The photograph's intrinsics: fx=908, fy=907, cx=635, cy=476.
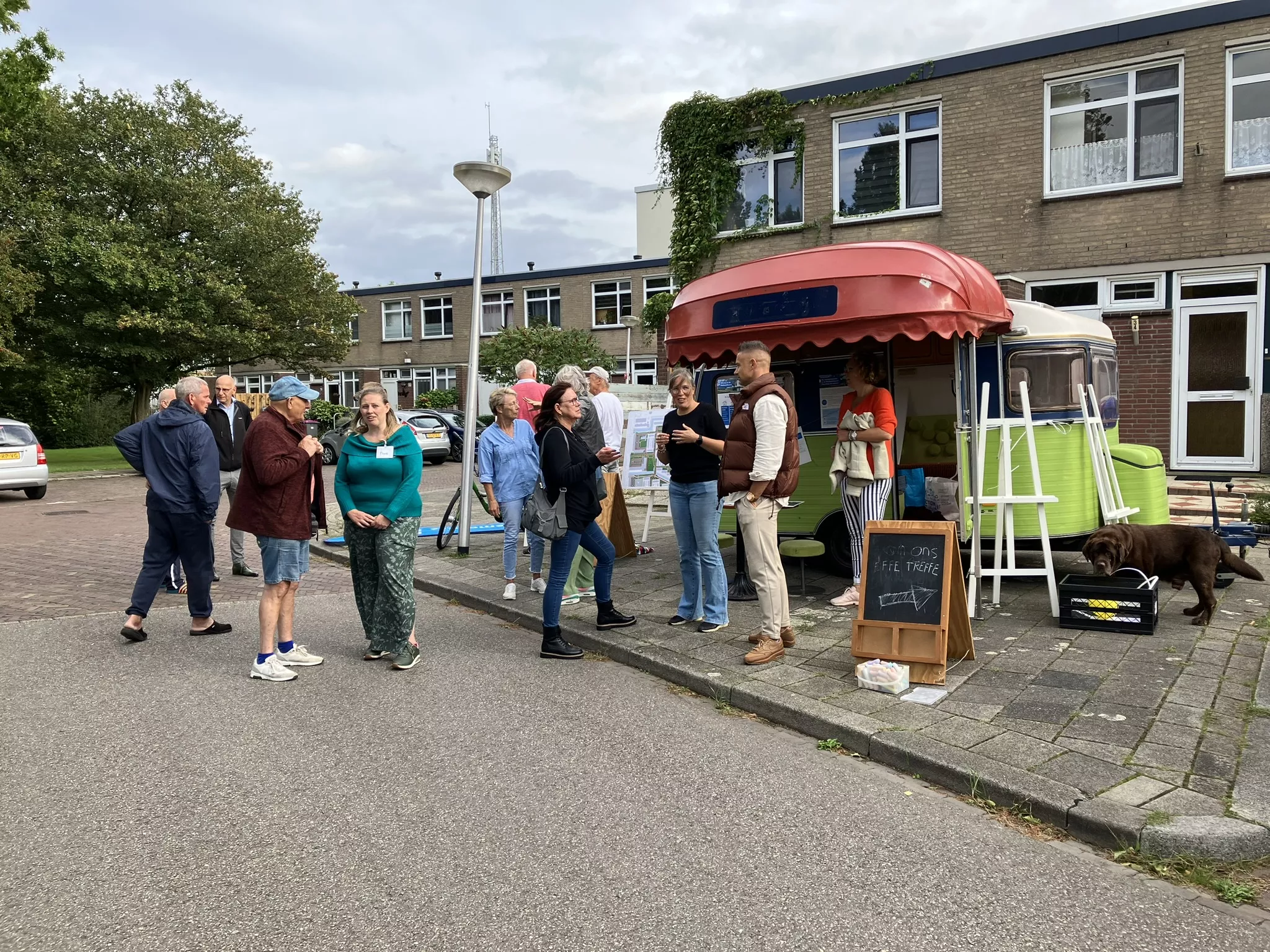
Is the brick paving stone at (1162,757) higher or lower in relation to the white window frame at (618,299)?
lower

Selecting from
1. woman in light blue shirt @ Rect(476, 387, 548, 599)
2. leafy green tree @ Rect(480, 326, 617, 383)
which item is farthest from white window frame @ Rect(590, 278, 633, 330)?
woman in light blue shirt @ Rect(476, 387, 548, 599)

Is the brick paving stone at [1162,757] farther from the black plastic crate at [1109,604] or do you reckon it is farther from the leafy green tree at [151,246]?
the leafy green tree at [151,246]

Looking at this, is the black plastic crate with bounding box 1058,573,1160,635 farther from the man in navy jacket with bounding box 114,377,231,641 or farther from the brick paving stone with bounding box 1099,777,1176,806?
the man in navy jacket with bounding box 114,377,231,641

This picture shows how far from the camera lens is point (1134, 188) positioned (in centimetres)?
1394

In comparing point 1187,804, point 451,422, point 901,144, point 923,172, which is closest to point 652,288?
point 451,422

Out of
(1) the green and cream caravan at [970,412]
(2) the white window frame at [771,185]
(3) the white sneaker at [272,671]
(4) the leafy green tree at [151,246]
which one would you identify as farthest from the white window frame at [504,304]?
(3) the white sneaker at [272,671]

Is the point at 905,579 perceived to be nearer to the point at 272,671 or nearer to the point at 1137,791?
the point at 1137,791

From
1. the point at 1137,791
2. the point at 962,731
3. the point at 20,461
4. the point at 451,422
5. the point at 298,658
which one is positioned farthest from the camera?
the point at 451,422

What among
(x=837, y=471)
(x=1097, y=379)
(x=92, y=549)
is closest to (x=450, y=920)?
(x=837, y=471)

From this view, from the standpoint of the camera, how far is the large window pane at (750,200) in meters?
17.5

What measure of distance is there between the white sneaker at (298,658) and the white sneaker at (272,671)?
0.73ft

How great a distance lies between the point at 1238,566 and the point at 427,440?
21.2m

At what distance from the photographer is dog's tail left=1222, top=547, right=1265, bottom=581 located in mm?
6254

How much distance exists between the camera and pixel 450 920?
2.97m
